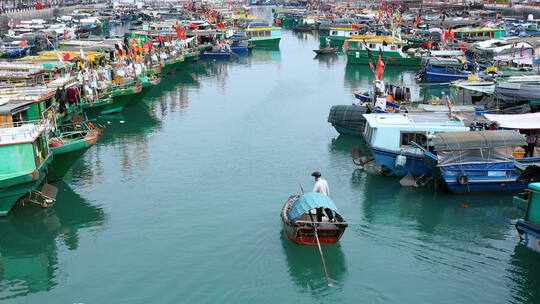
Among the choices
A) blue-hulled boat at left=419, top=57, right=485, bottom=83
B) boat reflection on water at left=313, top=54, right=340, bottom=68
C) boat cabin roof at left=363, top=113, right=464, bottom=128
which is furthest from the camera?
boat reflection on water at left=313, top=54, right=340, bottom=68

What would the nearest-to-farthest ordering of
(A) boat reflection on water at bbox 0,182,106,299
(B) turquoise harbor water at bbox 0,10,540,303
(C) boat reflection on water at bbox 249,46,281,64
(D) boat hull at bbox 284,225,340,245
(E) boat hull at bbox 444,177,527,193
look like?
(B) turquoise harbor water at bbox 0,10,540,303 → (A) boat reflection on water at bbox 0,182,106,299 → (D) boat hull at bbox 284,225,340,245 → (E) boat hull at bbox 444,177,527,193 → (C) boat reflection on water at bbox 249,46,281,64

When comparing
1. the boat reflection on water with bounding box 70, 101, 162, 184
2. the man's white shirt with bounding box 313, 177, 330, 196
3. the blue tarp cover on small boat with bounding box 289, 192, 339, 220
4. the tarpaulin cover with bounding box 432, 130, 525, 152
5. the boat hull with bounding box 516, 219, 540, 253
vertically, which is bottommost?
the boat reflection on water with bounding box 70, 101, 162, 184

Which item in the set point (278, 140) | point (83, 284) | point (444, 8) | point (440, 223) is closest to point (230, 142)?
point (278, 140)

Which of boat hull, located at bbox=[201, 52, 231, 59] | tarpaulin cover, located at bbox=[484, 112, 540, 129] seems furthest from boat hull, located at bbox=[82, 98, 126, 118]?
boat hull, located at bbox=[201, 52, 231, 59]

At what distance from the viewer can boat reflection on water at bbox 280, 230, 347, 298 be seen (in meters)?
12.8

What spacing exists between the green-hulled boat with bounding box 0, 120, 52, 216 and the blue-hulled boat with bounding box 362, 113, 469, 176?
1066 cm

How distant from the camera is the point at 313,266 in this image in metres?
13.5

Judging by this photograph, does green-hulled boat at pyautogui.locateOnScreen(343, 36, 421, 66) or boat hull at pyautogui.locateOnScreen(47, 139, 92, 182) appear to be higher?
green-hulled boat at pyautogui.locateOnScreen(343, 36, 421, 66)

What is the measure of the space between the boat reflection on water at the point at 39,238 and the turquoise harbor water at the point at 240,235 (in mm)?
52

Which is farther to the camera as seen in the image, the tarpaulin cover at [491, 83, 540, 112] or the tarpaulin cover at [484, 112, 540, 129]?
the tarpaulin cover at [491, 83, 540, 112]

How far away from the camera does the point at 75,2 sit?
106m

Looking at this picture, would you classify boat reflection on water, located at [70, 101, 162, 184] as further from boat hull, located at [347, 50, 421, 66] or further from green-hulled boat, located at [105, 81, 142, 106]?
boat hull, located at [347, 50, 421, 66]

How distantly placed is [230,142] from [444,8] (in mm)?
70429

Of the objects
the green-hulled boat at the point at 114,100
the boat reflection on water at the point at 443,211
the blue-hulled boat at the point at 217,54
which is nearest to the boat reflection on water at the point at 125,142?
the green-hulled boat at the point at 114,100
